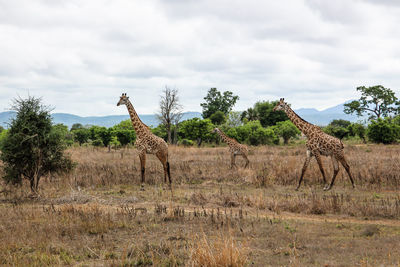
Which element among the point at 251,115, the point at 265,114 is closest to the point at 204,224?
the point at 265,114

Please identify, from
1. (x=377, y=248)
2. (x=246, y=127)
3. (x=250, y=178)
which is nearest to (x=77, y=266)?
(x=377, y=248)

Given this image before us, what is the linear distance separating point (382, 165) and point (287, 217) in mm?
9378

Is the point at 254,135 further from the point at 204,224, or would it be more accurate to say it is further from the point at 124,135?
the point at 204,224

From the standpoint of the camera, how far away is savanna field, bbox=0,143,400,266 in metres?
6.27

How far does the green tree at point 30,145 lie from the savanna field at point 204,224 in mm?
836

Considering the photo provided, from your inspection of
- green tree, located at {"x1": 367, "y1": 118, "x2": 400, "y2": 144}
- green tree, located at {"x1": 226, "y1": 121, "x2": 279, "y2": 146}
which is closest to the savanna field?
green tree, located at {"x1": 367, "y1": 118, "x2": 400, "y2": 144}

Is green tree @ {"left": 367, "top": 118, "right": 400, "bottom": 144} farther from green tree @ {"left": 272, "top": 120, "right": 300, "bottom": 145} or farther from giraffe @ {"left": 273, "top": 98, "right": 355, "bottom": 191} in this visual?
giraffe @ {"left": 273, "top": 98, "right": 355, "bottom": 191}

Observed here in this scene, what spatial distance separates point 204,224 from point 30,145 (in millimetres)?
7383

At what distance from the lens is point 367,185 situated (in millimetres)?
13617

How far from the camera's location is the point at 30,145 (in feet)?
41.2

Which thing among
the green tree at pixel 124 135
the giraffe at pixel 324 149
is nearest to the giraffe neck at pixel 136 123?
the giraffe at pixel 324 149

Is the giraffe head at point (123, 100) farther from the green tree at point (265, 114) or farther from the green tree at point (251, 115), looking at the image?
the green tree at point (251, 115)

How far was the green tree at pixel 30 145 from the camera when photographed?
1245 centimetres

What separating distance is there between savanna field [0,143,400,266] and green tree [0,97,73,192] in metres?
0.84
